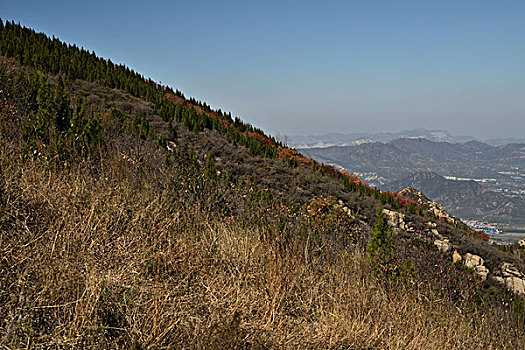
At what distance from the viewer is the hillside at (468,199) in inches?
5886

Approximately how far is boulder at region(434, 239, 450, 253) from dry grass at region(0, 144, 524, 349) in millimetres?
8388

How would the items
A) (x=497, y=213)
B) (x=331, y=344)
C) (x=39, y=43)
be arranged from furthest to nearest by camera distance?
(x=497, y=213) < (x=39, y=43) < (x=331, y=344)

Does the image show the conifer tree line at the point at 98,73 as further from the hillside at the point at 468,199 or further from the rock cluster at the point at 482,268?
the hillside at the point at 468,199

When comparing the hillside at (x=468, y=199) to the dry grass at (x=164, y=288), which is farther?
the hillside at (x=468, y=199)

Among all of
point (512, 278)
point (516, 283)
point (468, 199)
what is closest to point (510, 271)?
point (512, 278)

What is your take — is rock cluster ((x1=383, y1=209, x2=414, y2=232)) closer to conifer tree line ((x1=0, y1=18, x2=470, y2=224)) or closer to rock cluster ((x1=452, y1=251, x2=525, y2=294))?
conifer tree line ((x1=0, y1=18, x2=470, y2=224))

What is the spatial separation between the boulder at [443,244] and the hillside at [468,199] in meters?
165

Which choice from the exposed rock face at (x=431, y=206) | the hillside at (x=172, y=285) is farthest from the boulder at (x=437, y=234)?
the hillside at (x=172, y=285)

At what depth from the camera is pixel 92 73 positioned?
15969mm

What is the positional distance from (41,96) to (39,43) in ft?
43.6

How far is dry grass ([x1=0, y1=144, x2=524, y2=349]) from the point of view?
5.46ft

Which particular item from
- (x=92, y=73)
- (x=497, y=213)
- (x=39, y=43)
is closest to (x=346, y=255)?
(x=92, y=73)

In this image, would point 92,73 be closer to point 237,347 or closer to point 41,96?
point 41,96

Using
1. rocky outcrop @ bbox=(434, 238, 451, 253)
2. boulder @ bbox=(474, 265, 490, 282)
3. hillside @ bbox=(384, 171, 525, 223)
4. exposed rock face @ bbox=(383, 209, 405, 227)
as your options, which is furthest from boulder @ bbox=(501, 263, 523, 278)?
hillside @ bbox=(384, 171, 525, 223)
